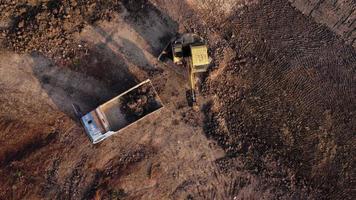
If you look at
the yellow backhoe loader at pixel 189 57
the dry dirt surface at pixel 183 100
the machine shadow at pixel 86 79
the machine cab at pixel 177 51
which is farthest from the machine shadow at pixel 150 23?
the machine shadow at pixel 86 79

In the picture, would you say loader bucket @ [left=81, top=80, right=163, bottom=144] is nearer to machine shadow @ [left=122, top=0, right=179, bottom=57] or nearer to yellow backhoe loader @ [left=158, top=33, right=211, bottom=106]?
yellow backhoe loader @ [left=158, top=33, right=211, bottom=106]

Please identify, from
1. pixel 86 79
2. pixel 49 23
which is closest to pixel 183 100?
pixel 86 79

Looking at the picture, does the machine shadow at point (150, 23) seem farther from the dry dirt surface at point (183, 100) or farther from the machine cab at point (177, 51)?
the machine cab at point (177, 51)

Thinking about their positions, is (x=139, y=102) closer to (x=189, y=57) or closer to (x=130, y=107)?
(x=130, y=107)

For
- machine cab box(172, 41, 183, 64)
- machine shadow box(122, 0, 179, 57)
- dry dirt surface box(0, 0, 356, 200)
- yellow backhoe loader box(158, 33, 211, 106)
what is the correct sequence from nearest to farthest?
yellow backhoe loader box(158, 33, 211, 106) → machine cab box(172, 41, 183, 64) → dry dirt surface box(0, 0, 356, 200) → machine shadow box(122, 0, 179, 57)

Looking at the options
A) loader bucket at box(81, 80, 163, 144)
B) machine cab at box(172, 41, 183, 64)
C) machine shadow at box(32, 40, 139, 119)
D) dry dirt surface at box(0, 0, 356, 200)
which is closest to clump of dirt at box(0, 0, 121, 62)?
dry dirt surface at box(0, 0, 356, 200)

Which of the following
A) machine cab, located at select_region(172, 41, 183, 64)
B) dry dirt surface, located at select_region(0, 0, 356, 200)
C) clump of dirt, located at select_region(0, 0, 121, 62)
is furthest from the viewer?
dry dirt surface, located at select_region(0, 0, 356, 200)

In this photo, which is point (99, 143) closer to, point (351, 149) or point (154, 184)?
point (154, 184)
